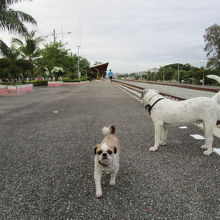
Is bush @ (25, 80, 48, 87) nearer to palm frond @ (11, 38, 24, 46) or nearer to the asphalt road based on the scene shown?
palm frond @ (11, 38, 24, 46)

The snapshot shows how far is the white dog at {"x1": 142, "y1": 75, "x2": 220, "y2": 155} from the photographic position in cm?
358

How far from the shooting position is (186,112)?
3.67m

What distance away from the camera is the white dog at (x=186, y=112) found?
3.58m

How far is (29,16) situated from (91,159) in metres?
16.9

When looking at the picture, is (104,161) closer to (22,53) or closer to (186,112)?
(186,112)

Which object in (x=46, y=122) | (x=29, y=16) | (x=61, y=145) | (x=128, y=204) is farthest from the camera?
(x=29, y=16)

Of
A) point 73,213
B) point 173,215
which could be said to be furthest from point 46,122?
point 173,215

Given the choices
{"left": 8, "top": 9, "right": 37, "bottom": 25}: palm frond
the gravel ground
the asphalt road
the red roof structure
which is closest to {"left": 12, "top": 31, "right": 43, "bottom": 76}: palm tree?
{"left": 8, "top": 9, "right": 37, "bottom": 25}: palm frond

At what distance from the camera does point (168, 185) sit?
108 inches

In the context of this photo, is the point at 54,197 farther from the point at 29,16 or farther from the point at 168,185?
the point at 29,16

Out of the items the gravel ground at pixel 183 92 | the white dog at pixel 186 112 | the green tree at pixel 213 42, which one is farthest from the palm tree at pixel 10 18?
the green tree at pixel 213 42

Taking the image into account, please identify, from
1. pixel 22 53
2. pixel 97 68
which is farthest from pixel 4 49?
pixel 97 68

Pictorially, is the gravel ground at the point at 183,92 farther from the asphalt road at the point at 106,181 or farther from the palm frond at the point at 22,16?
the palm frond at the point at 22,16

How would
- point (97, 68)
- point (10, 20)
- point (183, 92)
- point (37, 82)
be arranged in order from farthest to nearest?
point (97, 68), point (37, 82), point (10, 20), point (183, 92)
